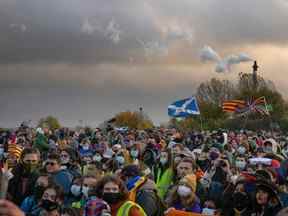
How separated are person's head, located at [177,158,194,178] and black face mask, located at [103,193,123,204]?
303 centimetres

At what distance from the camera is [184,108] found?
95.2 ft

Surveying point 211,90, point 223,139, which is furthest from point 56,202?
point 211,90

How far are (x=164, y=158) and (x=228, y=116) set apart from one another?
236 feet

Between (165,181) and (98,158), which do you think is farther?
(98,158)

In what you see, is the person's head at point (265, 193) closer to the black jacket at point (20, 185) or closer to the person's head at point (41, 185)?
the person's head at point (41, 185)

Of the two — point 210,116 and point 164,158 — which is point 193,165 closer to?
point 164,158

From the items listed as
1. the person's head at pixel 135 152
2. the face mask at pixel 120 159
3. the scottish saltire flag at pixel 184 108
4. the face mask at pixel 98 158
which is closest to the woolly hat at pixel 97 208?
the face mask at pixel 120 159

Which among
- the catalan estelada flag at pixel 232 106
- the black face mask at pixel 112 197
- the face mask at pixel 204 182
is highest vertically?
the catalan estelada flag at pixel 232 106

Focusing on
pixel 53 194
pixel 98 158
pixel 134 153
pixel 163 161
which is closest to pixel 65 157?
pixel 163 161

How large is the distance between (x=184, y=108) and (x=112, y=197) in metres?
22.4

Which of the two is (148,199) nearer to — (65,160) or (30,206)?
(30,206)

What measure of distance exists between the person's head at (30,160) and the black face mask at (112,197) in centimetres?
347

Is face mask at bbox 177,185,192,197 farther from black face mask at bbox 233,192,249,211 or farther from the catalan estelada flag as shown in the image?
the catalan estelada flag

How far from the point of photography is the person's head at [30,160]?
10062 millimetres
